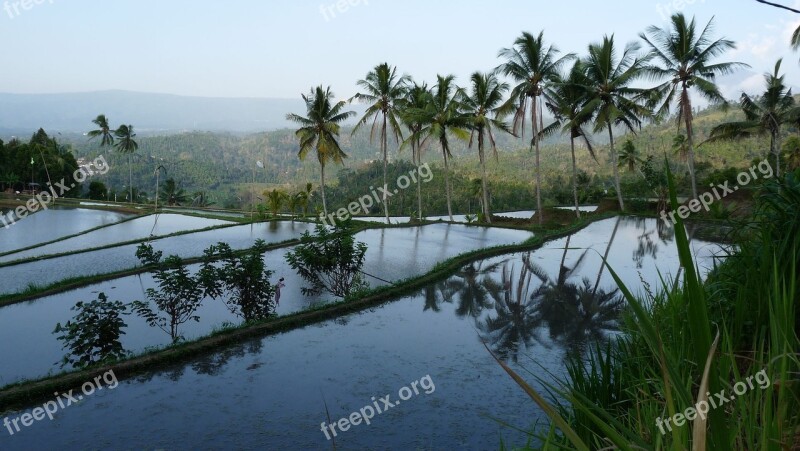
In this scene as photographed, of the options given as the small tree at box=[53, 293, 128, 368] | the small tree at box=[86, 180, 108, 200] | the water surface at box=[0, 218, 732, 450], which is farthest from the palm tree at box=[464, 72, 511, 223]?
the small tree at box=[86, 180, 108, 200]

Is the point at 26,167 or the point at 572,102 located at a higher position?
the point at 572,102

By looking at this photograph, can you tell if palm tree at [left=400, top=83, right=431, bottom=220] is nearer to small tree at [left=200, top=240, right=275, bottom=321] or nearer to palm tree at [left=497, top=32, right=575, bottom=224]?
palm tree at [left=497, top=32, right=575, bottom=224]

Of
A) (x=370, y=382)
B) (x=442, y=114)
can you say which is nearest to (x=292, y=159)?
(x=442, y=114)

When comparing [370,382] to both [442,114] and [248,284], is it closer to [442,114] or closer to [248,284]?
[248,284]

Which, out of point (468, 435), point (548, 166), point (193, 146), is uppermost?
point (193, 146)

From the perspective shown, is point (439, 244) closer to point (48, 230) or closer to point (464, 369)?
point (464, 369)

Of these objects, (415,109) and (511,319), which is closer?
(511,319)

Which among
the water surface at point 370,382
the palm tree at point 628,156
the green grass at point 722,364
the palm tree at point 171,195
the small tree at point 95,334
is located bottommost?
the water surface at point 370,382

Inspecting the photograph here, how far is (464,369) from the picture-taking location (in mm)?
6777

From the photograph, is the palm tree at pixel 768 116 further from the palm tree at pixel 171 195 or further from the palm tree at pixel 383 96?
the palm tree at pixel 171 195

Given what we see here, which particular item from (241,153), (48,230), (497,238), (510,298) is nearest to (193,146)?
(241,153)

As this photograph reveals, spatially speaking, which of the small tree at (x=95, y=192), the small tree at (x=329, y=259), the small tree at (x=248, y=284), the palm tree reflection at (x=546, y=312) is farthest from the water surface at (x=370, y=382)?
the small tree at (x=95, y=192)

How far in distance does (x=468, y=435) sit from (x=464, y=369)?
184 cm

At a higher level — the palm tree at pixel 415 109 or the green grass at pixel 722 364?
the palm tree at pixel 415 109
